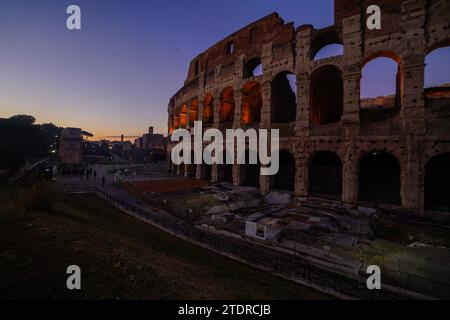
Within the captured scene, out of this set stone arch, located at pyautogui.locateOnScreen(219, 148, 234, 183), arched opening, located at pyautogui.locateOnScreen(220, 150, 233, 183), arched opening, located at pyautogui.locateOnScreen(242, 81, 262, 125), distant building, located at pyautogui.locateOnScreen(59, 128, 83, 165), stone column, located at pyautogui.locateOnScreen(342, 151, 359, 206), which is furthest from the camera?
distant building, located at pyautogui.locateOnScreen(59, 128, 83, 165)

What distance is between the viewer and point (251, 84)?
66.4 ft

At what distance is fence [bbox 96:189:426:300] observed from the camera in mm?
6738

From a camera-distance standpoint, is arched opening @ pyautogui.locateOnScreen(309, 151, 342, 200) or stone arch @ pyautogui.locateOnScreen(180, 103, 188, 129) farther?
stone arch @ pyautogui.locateOnScreen(180, 103, 188, 129)

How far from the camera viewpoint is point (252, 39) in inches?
805

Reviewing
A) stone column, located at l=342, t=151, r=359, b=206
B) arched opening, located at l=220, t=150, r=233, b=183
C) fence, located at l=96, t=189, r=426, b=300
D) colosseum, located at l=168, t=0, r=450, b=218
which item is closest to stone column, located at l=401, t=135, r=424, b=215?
colosseum, located at l=168, t=0, r=450, b=218

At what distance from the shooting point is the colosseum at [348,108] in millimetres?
12359

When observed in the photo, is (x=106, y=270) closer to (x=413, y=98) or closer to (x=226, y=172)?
(x=413, y=98)

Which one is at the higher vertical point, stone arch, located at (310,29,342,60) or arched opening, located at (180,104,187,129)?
stone arch, located at (310,29,342,60)

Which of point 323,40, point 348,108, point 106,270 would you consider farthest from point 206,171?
point 106,270

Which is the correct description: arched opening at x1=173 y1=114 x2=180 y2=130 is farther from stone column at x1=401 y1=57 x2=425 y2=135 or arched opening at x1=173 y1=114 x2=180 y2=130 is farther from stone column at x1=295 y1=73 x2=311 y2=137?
stone column at x1=401 y1=57 x2=425 y2=135

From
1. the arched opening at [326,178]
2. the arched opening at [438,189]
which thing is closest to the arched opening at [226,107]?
the arched opening at [326,178]

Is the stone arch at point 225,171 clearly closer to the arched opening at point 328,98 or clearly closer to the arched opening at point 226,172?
the arched opening at point 226,172

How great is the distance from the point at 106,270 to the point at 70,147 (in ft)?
166

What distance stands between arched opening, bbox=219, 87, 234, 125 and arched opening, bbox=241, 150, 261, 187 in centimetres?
555
